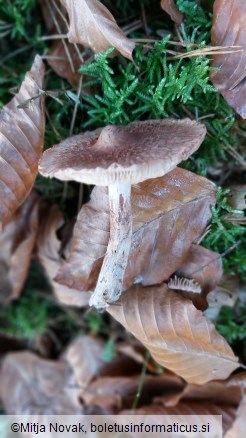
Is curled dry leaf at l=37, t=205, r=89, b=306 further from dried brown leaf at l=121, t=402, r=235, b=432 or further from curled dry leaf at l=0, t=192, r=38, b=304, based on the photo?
dried brown leaf at l=121, t=402, r=235, b=432

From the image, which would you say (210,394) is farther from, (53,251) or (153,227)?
(53,251)

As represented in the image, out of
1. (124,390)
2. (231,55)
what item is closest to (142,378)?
(124,390)


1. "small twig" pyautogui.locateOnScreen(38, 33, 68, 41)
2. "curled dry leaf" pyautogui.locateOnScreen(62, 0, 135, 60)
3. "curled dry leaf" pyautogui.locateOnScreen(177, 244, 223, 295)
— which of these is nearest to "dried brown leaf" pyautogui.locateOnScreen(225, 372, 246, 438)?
"curled dry leaf" pyautogui.locateOnScreen(177, 244, 223, 295)

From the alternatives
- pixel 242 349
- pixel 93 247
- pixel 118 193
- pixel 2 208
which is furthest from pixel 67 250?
pixel 242 349

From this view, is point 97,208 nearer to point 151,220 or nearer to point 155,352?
point 151,220

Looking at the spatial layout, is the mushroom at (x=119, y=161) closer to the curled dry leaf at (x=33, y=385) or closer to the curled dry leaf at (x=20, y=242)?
the curled dry leaf at (x=20, y=242)

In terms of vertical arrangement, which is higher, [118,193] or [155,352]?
[118,193]

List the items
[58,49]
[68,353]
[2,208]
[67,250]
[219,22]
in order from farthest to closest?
[68,353] → [67,250] → [58,49] → [2,208] → [219,22]
